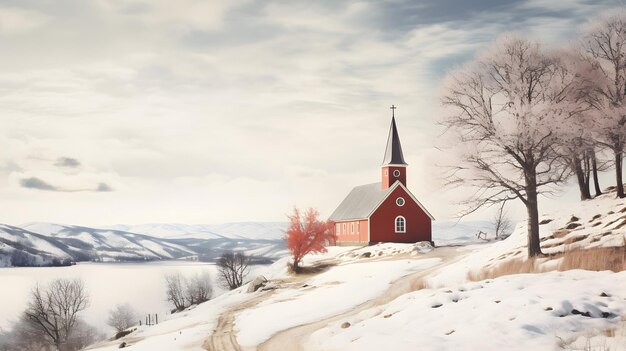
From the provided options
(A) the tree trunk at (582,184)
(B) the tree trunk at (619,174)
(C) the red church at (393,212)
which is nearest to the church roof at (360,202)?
(C) the red church at (393,212)

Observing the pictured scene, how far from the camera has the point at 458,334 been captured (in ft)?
49.4

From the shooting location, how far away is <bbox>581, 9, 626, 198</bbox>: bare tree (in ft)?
92.2

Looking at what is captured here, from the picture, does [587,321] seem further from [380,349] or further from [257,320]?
[257,320]

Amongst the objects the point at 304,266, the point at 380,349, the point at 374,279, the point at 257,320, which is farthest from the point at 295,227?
the point at 380,349

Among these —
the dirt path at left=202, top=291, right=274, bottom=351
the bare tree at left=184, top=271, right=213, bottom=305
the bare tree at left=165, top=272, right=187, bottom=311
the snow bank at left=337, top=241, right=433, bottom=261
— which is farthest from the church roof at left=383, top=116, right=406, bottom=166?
the bare tree at left=184, top=271, right=213, bottom=305

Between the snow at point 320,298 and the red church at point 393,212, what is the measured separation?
18.2m

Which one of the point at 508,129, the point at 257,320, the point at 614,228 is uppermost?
the point at 508,129

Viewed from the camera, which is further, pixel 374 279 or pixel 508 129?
pixel 374 279

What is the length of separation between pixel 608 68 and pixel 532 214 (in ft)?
30.8

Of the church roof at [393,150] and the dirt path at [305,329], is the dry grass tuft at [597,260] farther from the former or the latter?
the church roof at [393,150]

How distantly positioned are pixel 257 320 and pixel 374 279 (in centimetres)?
969

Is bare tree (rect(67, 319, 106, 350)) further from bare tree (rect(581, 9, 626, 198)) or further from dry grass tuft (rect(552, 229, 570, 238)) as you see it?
bare tree (rect(581, 9, 626, 198))

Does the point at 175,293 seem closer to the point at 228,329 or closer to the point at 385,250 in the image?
the point at 385,250

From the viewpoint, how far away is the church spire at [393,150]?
60.6 metres
